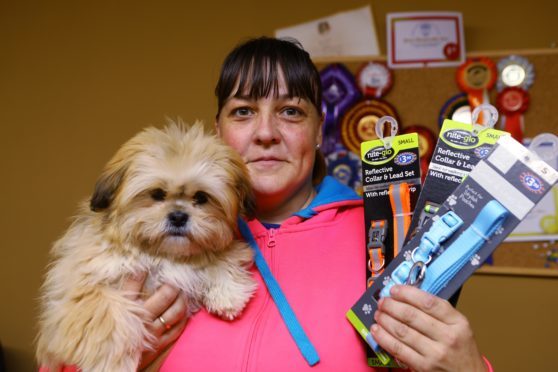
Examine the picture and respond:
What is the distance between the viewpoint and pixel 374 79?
260 centimetres

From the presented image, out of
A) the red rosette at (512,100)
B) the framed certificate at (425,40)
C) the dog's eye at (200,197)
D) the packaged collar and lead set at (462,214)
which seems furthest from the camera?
the framed certificate at (425,40)

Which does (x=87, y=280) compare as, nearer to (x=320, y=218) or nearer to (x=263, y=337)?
(x=263, y=337)

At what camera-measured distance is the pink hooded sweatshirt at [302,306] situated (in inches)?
45.4

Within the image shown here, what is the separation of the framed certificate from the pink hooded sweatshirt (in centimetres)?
139

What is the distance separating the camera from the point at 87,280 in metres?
1.27

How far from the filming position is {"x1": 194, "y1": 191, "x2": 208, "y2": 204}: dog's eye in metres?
1.33

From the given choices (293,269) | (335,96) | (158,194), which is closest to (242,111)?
(158,194)

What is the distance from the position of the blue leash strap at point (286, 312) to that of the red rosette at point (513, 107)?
1.71 m

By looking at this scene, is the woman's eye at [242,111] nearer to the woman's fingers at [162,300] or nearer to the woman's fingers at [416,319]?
the woman's fingers at [162,300]

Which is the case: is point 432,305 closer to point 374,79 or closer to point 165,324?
point 165,324

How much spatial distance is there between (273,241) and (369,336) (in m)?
0.43

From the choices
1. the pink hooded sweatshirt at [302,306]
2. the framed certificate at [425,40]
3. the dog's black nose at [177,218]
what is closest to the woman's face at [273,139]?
the pink hooded sweatshirt at [302,306]

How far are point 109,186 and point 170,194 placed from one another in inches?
7.2

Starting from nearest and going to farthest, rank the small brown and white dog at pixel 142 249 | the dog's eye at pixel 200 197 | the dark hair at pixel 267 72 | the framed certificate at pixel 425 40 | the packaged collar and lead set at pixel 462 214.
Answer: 1. the packaged collar and lead set at pixel 462 214
2. the small brown and white dog at pixel 142 249
3. the dog's eye at pixel 200 197
4. the dark hair at pixel 267 72
5. the framed certificate at pixel 425 40
